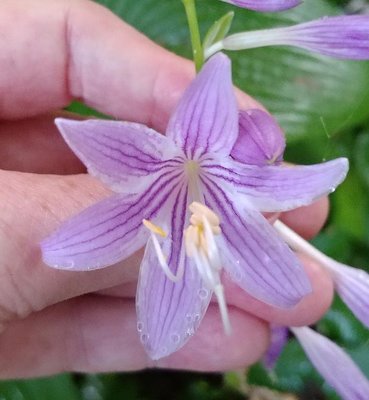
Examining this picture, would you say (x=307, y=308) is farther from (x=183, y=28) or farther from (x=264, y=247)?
(x=183, y=28)

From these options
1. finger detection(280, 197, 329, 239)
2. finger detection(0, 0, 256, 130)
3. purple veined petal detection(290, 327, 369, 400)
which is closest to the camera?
purple veined petal detection(290, 327, 369, 400)

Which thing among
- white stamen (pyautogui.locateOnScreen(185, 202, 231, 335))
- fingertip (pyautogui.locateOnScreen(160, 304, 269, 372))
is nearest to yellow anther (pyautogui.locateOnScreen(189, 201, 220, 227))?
white stamen (pyautogui.locateOnScreen(185, 202, 231, 335))

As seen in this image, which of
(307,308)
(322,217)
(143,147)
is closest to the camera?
(143,147)

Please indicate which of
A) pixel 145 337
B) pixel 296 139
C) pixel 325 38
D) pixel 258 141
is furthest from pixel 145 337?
pixel 296 139

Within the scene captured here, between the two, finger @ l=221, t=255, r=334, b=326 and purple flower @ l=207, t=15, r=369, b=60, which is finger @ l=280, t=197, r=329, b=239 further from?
purple flower @ l=207, t=15, r=369, b=60

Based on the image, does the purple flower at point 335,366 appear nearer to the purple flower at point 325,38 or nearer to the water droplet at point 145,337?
the water droplet at point 145,337

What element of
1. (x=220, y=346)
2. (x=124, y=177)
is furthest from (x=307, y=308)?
(x=124, y=177)
